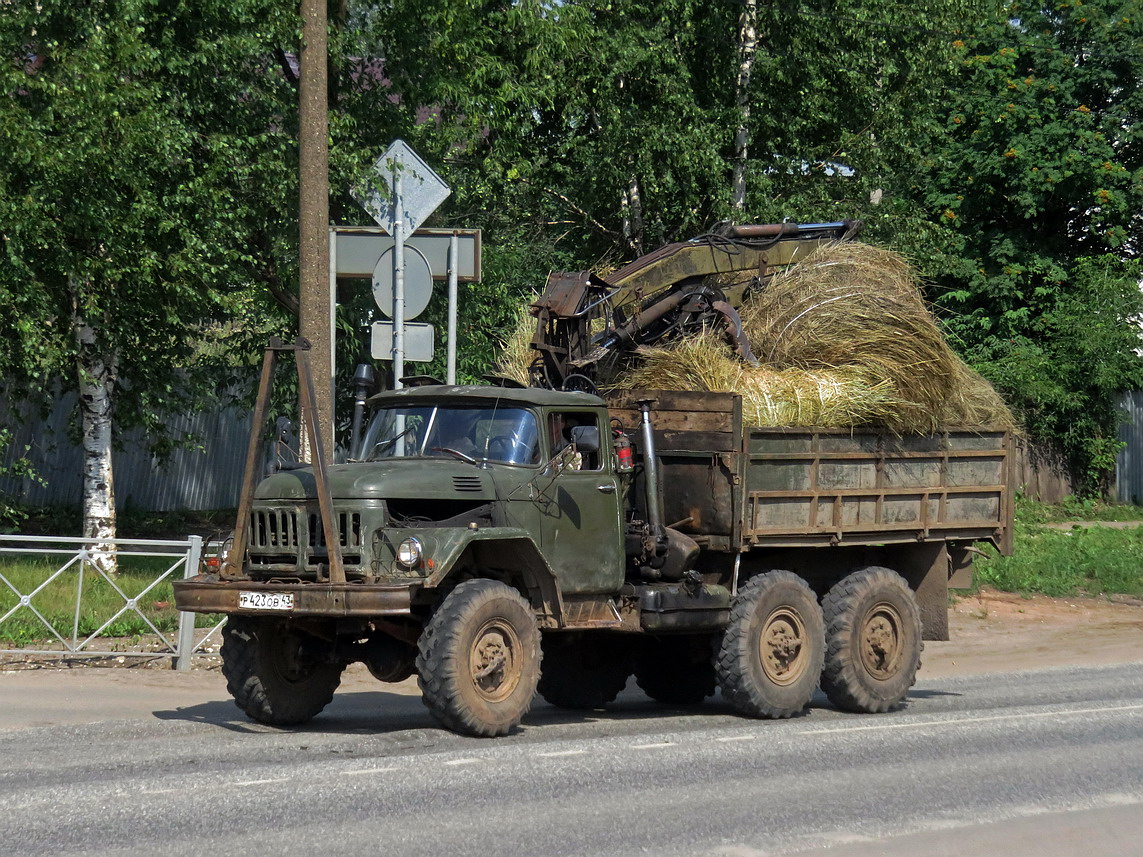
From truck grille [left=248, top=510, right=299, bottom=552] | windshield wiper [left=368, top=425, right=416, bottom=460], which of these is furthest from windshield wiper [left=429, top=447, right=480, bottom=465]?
truck grille [left=248, top=510, right=299, bottom=552]

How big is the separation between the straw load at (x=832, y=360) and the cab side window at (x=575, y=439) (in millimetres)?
1520

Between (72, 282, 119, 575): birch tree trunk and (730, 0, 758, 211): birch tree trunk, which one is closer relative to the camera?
(72, 282, 119, 575): birch tree trunk

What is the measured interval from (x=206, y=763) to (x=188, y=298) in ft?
26.1

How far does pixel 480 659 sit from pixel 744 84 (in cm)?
1457

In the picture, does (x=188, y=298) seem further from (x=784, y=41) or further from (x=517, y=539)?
(x=784, y=41)

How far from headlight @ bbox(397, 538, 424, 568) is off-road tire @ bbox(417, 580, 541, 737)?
0.33m

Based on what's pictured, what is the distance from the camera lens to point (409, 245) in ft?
40.2

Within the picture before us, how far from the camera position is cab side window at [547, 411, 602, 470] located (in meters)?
10.2

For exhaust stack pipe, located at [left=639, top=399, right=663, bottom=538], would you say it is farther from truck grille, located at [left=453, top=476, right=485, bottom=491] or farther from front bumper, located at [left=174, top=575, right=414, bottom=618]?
front bumper, located at [left=174, top=575, right=414, bottom=618]

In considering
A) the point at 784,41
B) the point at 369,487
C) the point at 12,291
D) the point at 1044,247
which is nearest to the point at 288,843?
the point at 369,487

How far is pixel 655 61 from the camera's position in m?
20.7

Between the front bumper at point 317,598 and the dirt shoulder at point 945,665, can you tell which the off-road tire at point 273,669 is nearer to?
the front bumper at point 317,598

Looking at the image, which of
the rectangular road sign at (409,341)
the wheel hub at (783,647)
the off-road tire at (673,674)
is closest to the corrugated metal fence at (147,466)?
the rectangular road sign at (409,341)

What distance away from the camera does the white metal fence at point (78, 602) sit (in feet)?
43.1
